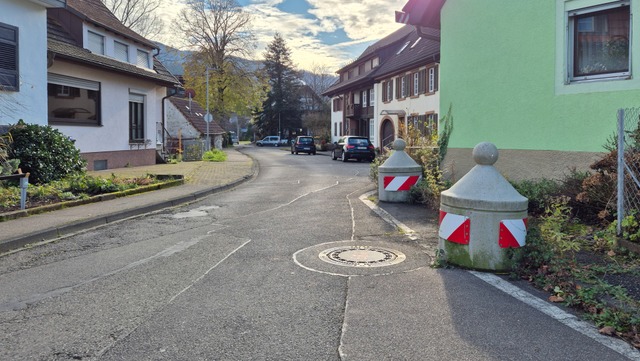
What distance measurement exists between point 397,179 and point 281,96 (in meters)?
79.1

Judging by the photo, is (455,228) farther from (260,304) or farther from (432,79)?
(432,79)

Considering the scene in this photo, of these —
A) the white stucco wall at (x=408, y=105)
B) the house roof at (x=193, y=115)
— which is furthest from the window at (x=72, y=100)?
the house roof at (x=193, y=115)

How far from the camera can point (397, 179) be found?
35.6 ft

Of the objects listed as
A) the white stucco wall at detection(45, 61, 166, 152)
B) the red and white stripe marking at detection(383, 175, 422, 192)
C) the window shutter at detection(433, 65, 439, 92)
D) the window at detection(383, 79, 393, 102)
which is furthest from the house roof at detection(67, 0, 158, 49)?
the window at detection(383, 79, 393, 102)

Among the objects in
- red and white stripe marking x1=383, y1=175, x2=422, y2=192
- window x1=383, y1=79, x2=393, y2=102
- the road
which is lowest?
the road

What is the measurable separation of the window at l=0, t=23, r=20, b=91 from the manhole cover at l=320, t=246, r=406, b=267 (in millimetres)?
11284

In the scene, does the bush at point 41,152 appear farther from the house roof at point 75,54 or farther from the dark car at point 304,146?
the dark car at point 304,146

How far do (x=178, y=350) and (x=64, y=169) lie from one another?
11.5 meters

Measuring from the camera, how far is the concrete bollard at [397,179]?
10852 mm

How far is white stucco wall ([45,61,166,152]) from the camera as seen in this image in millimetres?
17703

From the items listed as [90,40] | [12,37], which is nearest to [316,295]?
[12,37]

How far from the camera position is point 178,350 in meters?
3.47

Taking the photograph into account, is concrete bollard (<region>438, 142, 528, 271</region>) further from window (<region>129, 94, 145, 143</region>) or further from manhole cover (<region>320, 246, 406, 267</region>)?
window (<region>129, 94, 145, 143</region>)

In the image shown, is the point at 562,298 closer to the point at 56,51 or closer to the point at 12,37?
the point at 12,37
